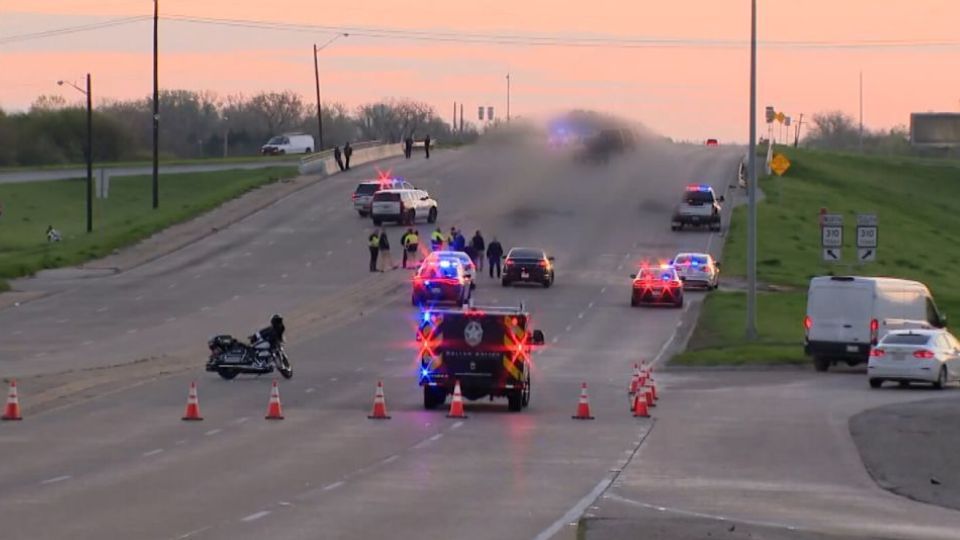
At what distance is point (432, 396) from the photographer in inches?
1241

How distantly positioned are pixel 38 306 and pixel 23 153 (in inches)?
4069

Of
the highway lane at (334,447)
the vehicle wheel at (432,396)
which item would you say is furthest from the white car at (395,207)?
Answer: the vehicle wheel at (432,396)

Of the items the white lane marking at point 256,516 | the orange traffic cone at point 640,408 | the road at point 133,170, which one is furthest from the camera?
the road at point 133,170

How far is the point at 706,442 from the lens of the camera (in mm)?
26672

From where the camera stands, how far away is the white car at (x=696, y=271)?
203ft

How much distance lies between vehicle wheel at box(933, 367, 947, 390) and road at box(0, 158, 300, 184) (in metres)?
77.2

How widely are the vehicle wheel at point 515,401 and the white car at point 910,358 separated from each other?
33.5 ft

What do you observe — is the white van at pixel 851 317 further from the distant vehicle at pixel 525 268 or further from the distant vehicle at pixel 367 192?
the distant vehicle at pixel 367 192

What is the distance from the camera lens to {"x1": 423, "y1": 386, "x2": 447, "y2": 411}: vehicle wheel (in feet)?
103

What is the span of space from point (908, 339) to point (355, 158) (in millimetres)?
78193

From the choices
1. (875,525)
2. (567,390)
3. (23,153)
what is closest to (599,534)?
(875,525)

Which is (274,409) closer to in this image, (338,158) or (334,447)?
(334,447)

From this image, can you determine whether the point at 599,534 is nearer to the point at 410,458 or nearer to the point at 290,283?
the point at 410,458

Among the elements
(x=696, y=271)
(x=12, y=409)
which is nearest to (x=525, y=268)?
(x=696, y=271)
